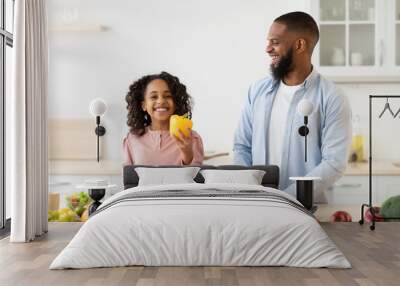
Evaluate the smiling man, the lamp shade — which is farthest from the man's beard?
the lamp shade

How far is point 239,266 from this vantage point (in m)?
4.40

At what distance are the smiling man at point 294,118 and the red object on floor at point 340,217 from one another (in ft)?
0.83

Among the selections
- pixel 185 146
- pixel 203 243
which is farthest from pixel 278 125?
pixel 203 243

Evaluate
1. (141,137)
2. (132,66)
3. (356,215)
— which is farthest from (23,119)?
(356,215)

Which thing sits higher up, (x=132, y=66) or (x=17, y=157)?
(x=132, y=66)

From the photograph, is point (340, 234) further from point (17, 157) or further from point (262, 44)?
point (17, 157)

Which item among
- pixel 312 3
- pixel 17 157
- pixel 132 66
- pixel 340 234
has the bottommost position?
pixel 340 234

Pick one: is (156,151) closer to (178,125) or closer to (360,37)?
(178,125)

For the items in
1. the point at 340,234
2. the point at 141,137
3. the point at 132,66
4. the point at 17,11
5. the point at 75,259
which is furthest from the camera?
the point at 132,66

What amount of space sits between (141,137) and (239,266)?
2582mm

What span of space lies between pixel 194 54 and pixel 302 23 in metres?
1.15

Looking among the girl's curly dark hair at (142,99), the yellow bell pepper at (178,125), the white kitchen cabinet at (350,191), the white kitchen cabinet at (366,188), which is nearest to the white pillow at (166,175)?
the yellow bell pepper at (178,125)

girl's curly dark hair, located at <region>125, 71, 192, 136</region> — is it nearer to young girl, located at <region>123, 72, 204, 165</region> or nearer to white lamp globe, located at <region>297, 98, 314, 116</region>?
young girl, located at <region>123, 72, 204, 165</region>

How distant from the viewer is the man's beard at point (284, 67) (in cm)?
664
